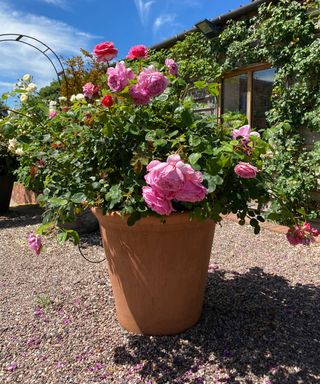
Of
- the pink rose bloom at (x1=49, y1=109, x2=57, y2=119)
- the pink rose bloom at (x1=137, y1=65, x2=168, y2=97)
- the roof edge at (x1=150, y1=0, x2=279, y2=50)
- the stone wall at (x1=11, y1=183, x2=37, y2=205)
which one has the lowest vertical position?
the stone wall at (x1=11, y1=183, x2=37, y2=205)

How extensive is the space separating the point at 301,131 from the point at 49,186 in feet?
12.3

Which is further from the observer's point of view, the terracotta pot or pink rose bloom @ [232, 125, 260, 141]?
the terracotta pot

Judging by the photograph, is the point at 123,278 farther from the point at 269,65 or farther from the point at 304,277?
the point at 269,65

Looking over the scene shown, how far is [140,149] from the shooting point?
5.56ft

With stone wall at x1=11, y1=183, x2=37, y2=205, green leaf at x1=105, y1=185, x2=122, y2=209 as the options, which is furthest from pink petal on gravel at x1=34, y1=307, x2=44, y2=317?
stone wall at x1=11, y1=183, x2=37, y2=205

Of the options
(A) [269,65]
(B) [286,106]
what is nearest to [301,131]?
(B) [286,106]

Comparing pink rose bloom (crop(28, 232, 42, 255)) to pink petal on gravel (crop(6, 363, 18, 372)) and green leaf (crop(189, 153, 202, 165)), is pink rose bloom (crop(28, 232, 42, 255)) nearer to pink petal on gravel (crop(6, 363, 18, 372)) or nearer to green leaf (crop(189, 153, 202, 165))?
pink petal on gravel (crop(6, 363, 18, 372))

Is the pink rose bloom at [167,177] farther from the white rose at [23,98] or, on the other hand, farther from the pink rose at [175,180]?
the white rose at [23,98]

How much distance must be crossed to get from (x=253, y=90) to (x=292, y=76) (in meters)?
0.75

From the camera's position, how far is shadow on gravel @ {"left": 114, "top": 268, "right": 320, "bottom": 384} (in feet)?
5.75

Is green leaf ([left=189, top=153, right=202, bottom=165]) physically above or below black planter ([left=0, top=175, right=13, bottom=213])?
above

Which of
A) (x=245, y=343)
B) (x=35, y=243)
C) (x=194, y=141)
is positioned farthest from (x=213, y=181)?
(x=245, y=343)

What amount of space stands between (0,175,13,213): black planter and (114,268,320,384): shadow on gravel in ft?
16.9

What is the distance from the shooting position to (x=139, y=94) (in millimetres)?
1602
